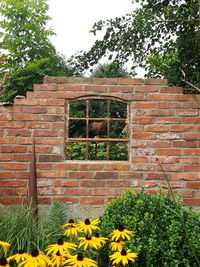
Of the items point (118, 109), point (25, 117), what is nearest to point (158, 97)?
point (118, 109)

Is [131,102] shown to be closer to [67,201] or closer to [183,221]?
[67,201]

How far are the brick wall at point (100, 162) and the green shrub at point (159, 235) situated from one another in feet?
3.82

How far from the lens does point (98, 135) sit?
3199 millimetres

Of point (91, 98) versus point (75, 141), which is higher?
point (91, 98)

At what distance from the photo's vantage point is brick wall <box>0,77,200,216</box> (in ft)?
9.87

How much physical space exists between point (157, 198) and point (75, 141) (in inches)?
53.0

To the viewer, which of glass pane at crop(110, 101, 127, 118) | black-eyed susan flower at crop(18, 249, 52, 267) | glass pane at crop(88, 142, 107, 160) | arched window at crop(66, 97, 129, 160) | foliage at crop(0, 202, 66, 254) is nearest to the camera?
black-eyed susan flower at crop(18, 249, 52, 267)

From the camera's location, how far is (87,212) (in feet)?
9.87

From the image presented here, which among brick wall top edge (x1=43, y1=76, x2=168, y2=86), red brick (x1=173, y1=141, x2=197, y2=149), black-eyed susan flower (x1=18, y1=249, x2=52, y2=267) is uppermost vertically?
brick wall top edge (x1=43, y1=76, x2=168, y2=86)

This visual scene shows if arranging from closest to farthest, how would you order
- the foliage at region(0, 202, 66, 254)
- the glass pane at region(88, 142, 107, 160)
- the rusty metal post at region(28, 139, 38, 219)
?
1. the foliage at region(0, 202, 66, 254)
2. the rusty metal post at region(28, 139, 38, 219)
3. the glass pane at region(88, 142, 107, 160)

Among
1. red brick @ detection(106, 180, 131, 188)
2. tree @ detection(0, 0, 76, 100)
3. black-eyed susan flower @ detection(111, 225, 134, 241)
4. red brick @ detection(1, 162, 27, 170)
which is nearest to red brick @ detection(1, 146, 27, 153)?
red brick @ detection(1, 162, 27, 170)

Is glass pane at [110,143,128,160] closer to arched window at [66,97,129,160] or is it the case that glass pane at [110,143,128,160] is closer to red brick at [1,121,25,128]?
arched window at [66,97,129,160]

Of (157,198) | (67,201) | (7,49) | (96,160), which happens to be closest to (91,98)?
(96,160)

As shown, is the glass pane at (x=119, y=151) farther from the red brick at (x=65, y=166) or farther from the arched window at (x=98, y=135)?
the red brick at (x=65, y=166)
